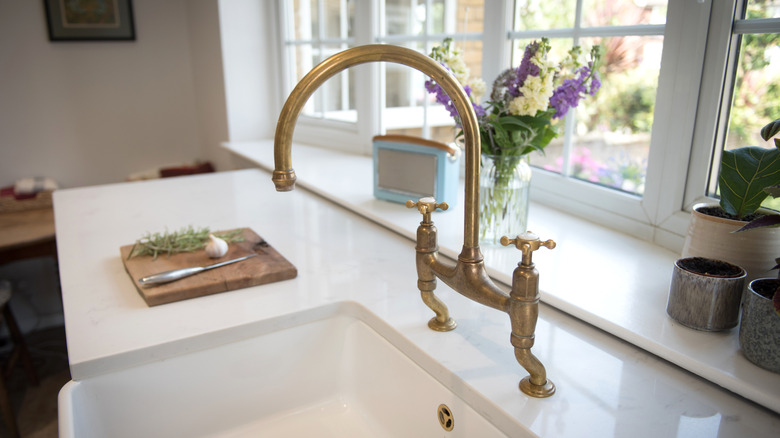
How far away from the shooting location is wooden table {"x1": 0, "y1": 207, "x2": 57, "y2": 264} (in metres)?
2.28

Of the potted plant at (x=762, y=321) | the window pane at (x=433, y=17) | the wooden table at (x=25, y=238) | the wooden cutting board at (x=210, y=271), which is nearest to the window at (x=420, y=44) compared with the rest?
the window pane at (x=433, y=17)

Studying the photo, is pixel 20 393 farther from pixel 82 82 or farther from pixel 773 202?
pixel 773 202

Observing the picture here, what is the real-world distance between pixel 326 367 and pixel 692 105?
828mm

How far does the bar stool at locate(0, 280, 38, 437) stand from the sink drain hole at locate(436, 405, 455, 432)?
171 centimetres

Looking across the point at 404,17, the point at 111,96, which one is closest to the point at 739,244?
the point at 404,17

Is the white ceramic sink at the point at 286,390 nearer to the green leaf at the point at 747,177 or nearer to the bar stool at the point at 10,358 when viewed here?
the green leaf at the point at 747,177

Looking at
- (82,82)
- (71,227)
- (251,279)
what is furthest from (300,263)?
(82,82)

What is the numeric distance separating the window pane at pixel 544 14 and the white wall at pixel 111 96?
154 centimetres

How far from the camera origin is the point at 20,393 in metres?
2.32

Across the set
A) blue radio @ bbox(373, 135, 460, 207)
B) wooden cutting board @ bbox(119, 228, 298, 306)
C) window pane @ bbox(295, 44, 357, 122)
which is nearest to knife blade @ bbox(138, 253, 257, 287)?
wooden cutting board @ bbox(119, 228, 298, 306)

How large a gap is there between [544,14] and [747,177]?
790 mm

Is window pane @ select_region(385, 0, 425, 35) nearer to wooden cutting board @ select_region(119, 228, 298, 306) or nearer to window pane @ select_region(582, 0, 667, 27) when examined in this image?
window pane @ select_region(582, 0, 667, 27)

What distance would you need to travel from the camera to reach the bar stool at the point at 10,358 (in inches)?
74.6

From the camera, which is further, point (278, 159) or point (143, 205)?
point (143, 205)
